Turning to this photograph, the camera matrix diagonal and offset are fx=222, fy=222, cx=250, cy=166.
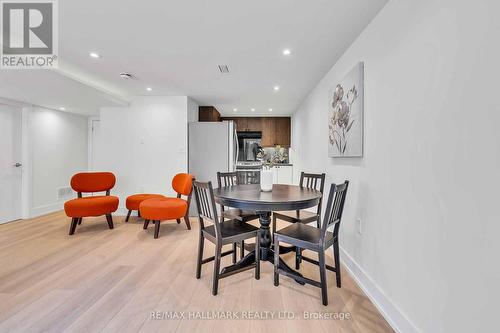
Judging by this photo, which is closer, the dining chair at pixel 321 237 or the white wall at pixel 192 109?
A: the dining chair at pixel 321 237

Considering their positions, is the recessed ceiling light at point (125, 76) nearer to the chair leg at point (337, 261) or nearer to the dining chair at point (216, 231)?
the dining chair at point (216, 231)

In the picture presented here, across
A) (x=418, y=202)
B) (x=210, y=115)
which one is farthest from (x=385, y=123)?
(x=210, y=115)

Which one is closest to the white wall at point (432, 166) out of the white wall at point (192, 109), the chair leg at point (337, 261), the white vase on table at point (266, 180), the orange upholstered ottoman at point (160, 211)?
Result: the chair leg at point (337, 261)

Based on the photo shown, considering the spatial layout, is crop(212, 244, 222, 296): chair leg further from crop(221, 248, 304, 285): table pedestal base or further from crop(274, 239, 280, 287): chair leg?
crop(274, 239, 280, 287): chair leg

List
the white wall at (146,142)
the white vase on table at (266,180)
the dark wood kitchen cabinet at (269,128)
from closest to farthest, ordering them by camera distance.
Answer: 1. the white vase on table at (266,180)
2. the white wall at (146,142)
3. the dark wood kitchen cabinet at (269,128)

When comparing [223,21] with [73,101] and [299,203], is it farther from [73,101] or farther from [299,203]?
[73,101]

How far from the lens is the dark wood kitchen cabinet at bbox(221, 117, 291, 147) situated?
6152 millimetres

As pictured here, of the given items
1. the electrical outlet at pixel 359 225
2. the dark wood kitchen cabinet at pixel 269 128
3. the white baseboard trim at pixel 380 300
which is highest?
the dark wood kitchen cabinet at pixel 269 128

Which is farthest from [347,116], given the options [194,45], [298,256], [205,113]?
[205,113]

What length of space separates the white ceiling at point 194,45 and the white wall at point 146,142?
1.21 ft

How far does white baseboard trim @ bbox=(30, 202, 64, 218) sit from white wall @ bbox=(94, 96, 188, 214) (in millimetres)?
1575

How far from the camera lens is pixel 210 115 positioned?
198 inches

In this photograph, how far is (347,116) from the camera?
2.22 m

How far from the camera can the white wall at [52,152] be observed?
4.27 m
